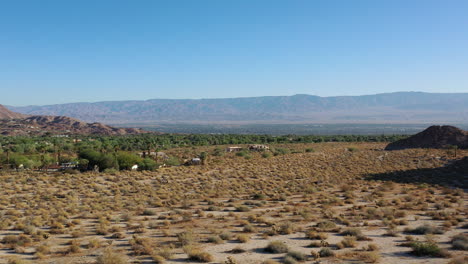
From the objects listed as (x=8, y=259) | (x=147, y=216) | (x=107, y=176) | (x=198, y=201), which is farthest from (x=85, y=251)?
(x=107, y=176)

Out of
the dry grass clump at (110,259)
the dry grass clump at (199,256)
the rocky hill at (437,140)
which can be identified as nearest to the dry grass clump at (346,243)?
the dry grass clump at (199,256)

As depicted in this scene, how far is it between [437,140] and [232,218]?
5679 centimetres

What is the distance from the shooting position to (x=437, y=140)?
6412cm

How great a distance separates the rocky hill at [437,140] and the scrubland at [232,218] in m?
28.6

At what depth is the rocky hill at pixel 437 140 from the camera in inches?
2440

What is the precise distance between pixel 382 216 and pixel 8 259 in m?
16.5

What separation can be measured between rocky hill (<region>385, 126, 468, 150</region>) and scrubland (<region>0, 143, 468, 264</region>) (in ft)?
93.7

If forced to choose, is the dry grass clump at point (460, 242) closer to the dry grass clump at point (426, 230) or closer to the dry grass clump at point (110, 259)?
the dry grass clump at point (426, 230)

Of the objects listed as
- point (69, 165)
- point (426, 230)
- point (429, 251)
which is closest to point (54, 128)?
point (69, 165)

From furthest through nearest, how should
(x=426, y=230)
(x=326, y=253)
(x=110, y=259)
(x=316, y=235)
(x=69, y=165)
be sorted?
(x=69, y=165), (x=426, y=230), (x=316, y=235), (x=326, y=253), (x=110, y=259)

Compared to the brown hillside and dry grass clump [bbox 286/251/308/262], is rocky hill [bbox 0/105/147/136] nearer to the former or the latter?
the brown hillside

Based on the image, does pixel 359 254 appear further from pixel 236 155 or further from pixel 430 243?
pixel 236 155

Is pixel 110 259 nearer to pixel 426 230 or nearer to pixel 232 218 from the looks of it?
pixel 232 218

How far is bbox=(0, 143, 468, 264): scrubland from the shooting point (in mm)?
13148
